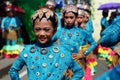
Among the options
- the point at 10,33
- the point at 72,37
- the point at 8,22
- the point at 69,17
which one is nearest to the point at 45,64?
the point at 69,17

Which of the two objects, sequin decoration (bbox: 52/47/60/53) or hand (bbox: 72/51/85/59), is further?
hand (bbox: 72/51/85/59)

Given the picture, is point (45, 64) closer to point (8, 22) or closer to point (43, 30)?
point (43, 30)

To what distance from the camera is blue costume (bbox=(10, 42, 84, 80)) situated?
12.1 feet

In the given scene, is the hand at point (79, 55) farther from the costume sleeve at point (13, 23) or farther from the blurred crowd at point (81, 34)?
the costume sleeve at point (13, 23)

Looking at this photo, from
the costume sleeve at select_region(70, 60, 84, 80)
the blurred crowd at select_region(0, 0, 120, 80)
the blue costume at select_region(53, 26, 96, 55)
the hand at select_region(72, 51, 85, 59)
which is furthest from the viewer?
the blue costume at select_region(53, 26, 96, 55)

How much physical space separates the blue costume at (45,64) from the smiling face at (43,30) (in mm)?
98

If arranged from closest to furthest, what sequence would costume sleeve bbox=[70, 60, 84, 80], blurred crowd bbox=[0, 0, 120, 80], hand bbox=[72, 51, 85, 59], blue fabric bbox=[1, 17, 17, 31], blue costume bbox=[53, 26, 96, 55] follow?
costume sleeve bbox=[70, 60, 84, 80]
blurred crowd bbox=[0, 0, 120, 80]
hand bbox=[72, 51, 85, 59]
blue costume bbox=[53, 26, 96, 55]
blue fabric bbox=[1, 17, 17, 31]

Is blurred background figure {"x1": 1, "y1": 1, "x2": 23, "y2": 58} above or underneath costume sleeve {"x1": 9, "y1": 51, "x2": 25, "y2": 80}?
underneath

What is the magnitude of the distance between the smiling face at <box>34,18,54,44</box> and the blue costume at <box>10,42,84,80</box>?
0.10m

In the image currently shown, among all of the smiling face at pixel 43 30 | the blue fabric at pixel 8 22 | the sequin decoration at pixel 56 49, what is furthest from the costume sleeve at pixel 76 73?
the blue fabric at pixel 8 22

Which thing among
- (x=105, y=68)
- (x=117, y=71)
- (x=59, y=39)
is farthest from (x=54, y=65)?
(x=105, y=68)

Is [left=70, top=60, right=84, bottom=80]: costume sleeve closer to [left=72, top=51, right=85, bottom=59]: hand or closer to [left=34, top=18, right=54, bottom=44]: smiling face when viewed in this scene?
[left=34, top=18, right=54, bottom=44]: smiling face

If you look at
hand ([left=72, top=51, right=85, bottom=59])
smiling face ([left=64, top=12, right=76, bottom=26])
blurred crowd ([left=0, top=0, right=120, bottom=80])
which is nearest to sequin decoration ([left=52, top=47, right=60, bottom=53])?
blurred crowd ([left=0, top=0, right=120, bottom=80])

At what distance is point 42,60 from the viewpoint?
3.72 m
